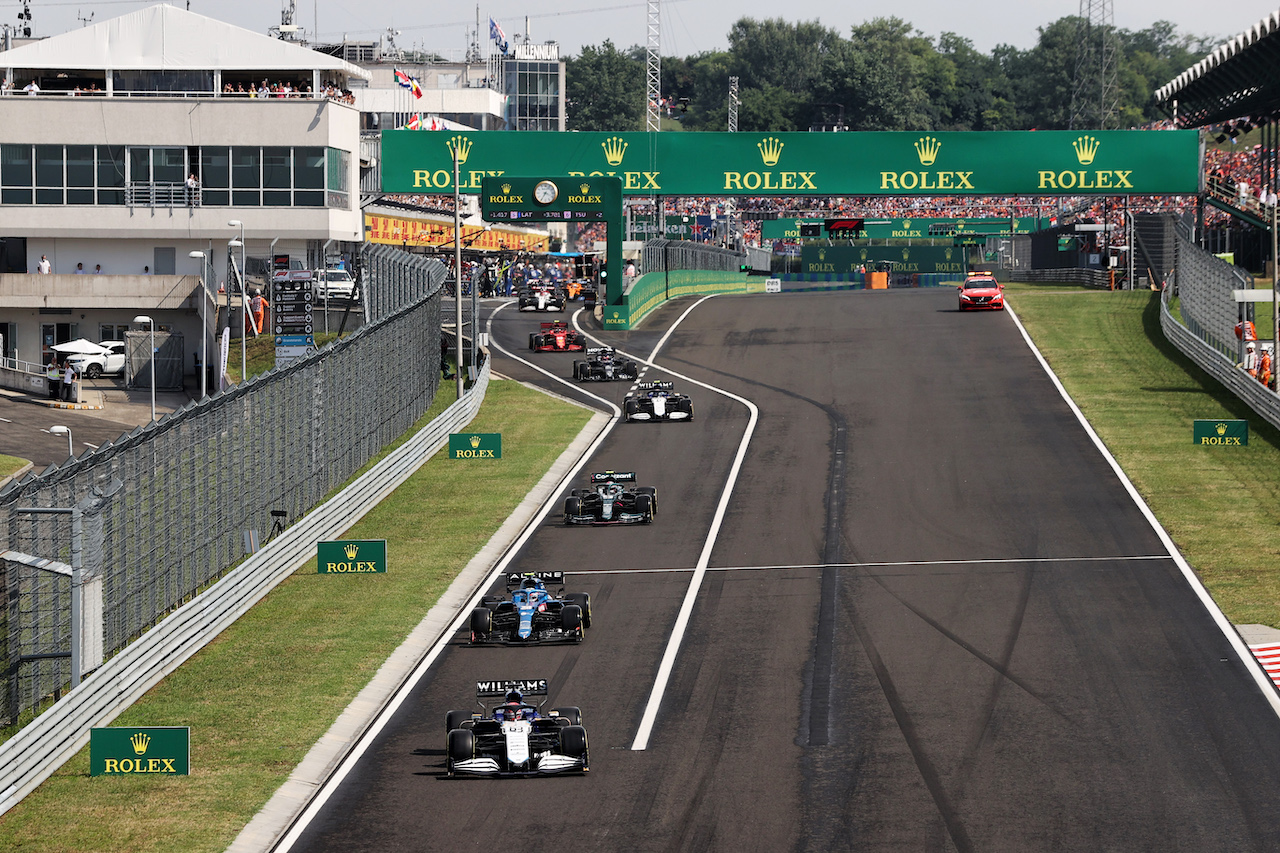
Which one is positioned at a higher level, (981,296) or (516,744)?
(981,296)

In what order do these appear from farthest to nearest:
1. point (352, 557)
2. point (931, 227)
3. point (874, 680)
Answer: point (931, 227) < point (352, 557) < point (874, 680)

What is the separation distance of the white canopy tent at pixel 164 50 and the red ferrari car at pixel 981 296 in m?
30.5

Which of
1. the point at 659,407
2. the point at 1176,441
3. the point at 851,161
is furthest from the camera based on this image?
the point at 851,161

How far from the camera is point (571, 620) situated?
71.8 ft

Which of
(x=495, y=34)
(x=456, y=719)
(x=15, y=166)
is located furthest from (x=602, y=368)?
(x=495, y=34)

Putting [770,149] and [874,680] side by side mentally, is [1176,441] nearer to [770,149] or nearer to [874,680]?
[874,680]

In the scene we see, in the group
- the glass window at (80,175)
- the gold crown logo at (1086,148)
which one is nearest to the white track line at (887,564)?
the gold crown logo at (1086,148)

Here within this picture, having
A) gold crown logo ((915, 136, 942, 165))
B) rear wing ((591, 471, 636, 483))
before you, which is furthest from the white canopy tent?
rear wing ((591, 471, 636, 483))

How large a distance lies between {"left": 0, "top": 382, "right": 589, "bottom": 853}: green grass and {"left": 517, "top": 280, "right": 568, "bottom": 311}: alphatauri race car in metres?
36.2

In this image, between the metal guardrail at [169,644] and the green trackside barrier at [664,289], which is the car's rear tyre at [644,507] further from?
the green trackside barrier at [664,289]

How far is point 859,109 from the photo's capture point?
637 feet

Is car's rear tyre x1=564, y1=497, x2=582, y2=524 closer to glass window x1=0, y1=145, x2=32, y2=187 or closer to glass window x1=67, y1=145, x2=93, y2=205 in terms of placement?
glass window x1=67, y1=145, x2=93, y2=205

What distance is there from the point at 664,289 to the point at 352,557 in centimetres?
4599

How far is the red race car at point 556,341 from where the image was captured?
56.0 meters
